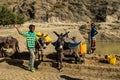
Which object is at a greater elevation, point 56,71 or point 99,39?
point 56,71

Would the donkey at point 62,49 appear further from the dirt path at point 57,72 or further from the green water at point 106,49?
the green water at point 106,49

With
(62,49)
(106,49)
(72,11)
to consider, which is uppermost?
(62,49)

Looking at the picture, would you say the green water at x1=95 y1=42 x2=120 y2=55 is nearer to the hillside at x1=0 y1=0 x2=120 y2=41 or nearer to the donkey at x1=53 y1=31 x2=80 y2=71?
the donkey at x1=53 y1=31 x2=80 y2=71

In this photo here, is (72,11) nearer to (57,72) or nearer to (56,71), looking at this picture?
(56,71)

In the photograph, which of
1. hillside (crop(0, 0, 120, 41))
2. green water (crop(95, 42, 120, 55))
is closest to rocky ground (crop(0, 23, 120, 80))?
green water (crop(95, 42, 120, 55))

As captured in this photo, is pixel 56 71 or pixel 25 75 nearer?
pixel 25 75

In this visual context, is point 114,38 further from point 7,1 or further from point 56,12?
point 7,1

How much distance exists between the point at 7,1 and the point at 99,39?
9075cm

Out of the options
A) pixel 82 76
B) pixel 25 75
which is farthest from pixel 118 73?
pixel 25 75

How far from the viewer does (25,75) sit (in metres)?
12.0

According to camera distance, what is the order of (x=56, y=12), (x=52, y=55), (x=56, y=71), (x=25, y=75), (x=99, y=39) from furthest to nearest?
(x=56, y=12)
(x=99, y=39)
(x=52, y=55)
(x=56, y=71)
(x=25, y=75)

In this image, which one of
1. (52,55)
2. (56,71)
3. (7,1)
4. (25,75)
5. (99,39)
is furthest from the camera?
(7,1)

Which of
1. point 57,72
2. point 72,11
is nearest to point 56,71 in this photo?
point 57,72

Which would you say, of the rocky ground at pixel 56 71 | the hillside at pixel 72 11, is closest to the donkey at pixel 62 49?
the rocky ground at pixel 56 71
